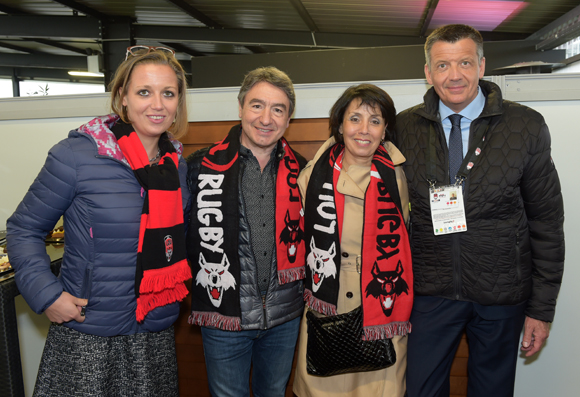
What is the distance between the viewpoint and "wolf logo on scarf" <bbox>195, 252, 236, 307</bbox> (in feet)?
5.62

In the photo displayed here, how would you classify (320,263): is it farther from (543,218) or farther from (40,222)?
(40,222)

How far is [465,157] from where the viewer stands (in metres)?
1.67

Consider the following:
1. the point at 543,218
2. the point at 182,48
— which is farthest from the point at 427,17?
the point at 182,48

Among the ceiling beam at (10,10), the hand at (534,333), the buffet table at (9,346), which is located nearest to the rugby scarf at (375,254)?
the hand at (534,333)

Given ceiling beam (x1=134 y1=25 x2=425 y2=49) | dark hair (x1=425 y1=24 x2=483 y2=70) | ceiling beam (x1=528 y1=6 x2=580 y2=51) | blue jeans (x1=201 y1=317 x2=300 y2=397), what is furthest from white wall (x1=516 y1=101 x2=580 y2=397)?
ceiling beam (x1=134 y1=25 x2=425 y2=49)

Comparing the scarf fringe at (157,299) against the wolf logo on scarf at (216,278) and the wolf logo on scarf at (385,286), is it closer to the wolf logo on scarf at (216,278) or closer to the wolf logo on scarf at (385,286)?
the wolf logo on scarf at (216,278)

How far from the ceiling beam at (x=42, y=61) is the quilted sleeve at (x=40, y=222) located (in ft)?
37.9

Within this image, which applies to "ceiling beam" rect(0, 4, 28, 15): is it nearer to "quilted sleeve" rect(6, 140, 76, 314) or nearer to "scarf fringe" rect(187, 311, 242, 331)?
"quilted sleeve" rect(6, 140, 76, 314)

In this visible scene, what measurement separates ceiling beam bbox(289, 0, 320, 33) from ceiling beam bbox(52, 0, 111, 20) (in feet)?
11.5

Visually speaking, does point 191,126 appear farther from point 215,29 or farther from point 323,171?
point 215,29

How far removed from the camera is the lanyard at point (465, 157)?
65.4 inches

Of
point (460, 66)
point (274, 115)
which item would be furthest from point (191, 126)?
point (460, 66)

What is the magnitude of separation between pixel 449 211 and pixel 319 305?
687 mm

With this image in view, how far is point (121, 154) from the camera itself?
4.95ft
